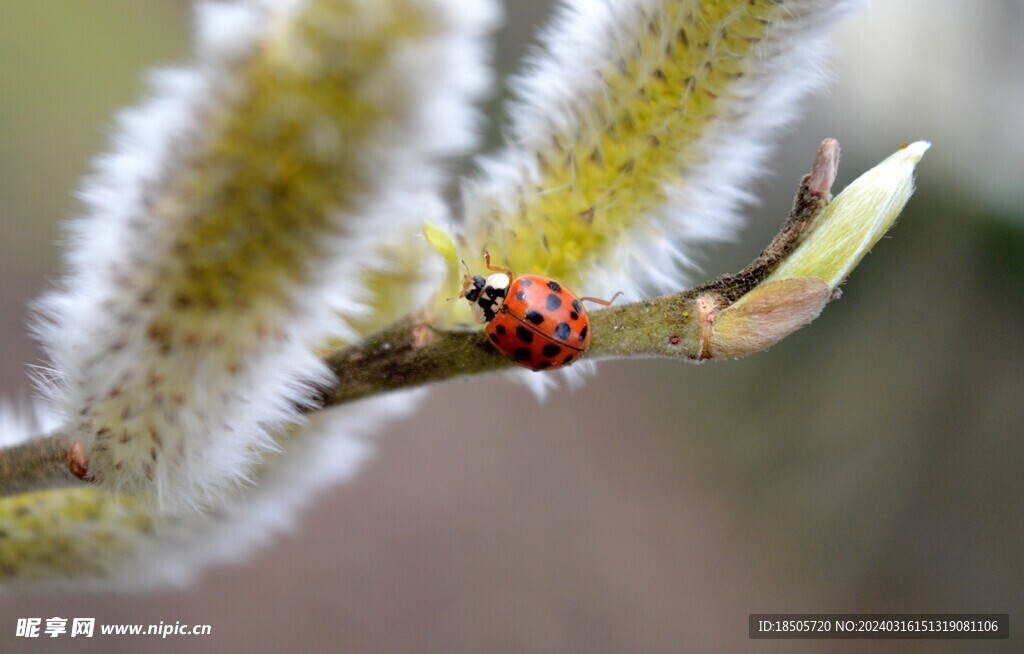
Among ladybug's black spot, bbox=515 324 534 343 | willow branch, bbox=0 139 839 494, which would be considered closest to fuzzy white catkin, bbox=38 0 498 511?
willow branch, bbox=0 139 839 494

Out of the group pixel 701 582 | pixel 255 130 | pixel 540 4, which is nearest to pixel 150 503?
pixel 255 130

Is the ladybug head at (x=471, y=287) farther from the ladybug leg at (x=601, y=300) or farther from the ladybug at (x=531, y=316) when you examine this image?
the ladybug leg at (x=601, y=300)

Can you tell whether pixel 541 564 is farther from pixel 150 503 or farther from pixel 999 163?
pixel 150 503

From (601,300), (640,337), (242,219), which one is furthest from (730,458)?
(242,219)

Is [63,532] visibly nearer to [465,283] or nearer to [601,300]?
[465,283]

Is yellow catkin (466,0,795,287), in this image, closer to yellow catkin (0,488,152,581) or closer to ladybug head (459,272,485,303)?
ladybug head (459,272,485,303)

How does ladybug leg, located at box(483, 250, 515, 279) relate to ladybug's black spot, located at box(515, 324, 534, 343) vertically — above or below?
above

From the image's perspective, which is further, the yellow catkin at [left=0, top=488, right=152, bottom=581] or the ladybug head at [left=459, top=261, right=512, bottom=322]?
the yellow catkin at [left=0, top=488, right=152, bottom=581]
